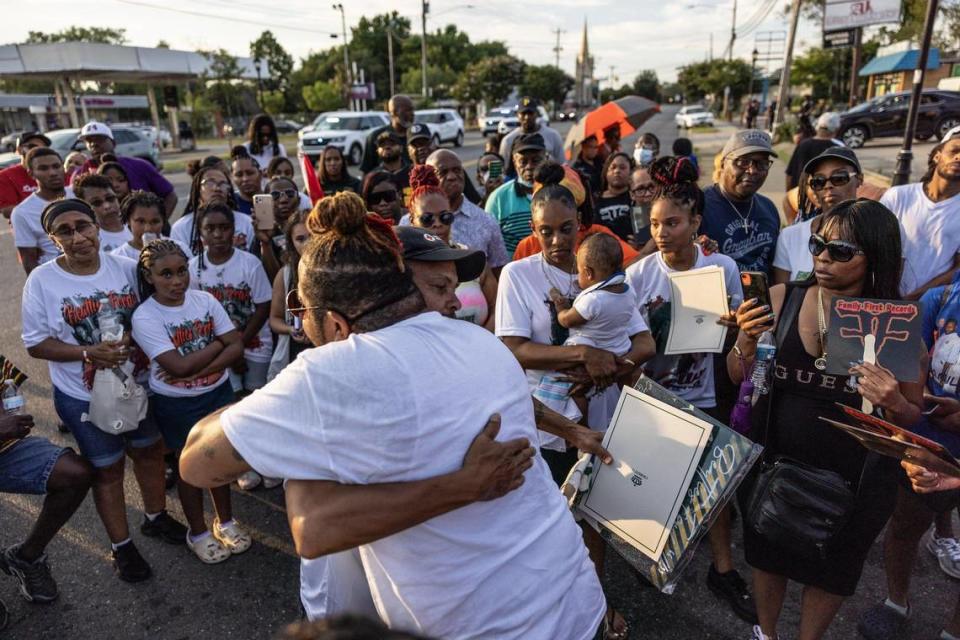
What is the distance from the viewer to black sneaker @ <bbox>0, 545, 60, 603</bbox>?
113 inches

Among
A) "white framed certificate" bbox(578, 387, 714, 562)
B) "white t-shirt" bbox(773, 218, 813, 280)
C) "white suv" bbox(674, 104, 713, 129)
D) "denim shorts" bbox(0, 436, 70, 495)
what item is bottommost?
"denim shorts" bbox(0, 436, 70, 495)

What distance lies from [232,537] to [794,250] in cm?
361

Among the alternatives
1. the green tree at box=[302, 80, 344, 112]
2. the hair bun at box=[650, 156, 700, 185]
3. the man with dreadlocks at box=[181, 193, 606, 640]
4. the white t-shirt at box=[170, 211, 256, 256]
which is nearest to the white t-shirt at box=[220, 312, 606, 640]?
the man with dreadlocks at box=[181, 193, 606, 640]

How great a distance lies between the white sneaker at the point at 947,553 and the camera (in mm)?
2953

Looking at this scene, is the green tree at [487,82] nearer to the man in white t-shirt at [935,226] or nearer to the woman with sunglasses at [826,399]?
the man in white t-shirt at [935,226]

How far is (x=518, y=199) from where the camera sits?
4.78 metres

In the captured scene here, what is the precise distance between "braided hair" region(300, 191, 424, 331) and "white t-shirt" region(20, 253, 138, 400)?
229 cm

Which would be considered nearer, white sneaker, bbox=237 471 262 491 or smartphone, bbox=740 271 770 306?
smartphone, bbox=740 271 770 306

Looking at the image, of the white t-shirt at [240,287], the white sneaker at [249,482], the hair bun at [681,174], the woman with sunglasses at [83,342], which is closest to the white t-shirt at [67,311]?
the woman with sunglasses at [83,342]

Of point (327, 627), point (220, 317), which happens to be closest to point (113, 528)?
point (220, 317)

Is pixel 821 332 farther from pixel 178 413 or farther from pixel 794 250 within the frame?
pixel 178 413

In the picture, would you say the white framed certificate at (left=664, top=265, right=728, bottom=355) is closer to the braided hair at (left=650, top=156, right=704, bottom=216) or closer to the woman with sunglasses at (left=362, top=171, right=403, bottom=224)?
the braided hair at (left=650, top=156, right=704, bottom=216)

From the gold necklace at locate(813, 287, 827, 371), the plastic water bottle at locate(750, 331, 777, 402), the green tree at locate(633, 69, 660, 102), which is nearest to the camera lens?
the gold necklace at locate(813, 287, 827, 371)

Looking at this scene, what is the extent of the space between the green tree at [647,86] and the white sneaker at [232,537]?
8984cm
